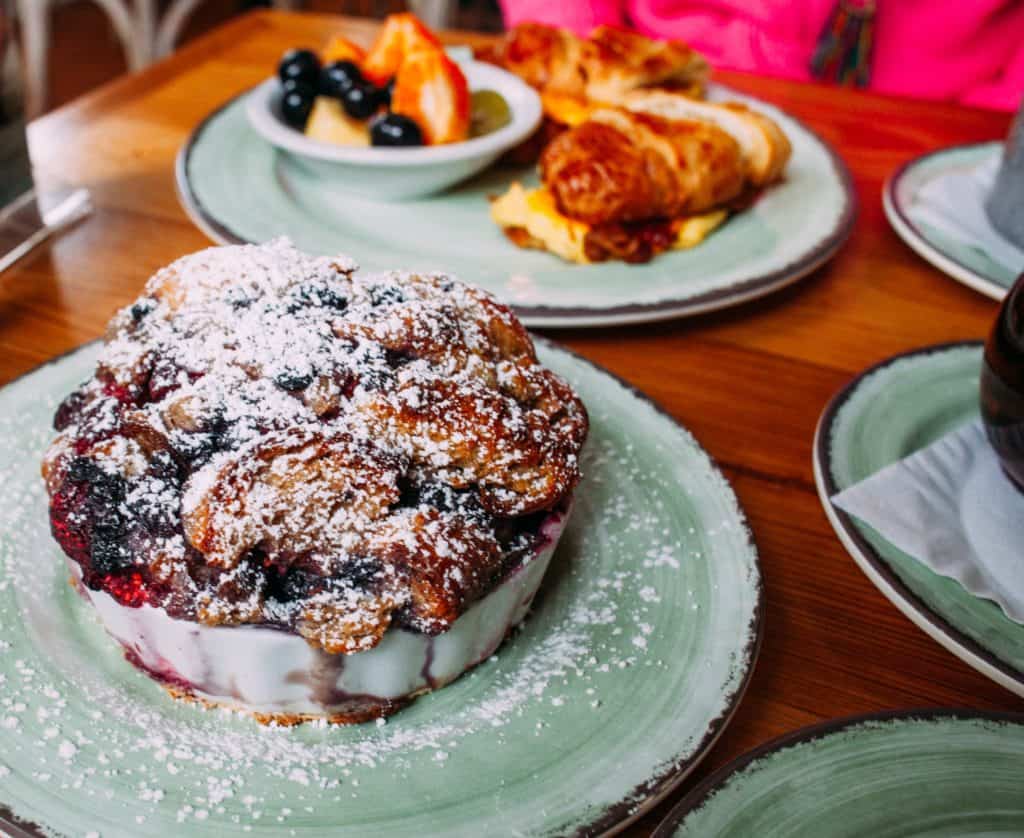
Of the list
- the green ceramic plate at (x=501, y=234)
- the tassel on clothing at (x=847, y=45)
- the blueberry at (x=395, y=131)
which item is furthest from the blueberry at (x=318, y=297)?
the tassel on clothing at (x=847, y=45)

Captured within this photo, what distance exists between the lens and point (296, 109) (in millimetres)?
1408

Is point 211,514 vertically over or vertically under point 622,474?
over

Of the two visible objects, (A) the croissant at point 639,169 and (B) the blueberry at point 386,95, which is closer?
(A) the croissant at point 639,169

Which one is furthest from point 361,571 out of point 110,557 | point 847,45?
point 847,45

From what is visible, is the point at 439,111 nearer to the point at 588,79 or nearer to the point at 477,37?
the point at 588,79

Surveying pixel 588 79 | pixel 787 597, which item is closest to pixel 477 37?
pixel 588 79

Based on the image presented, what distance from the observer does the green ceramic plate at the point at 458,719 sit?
0.54 metres

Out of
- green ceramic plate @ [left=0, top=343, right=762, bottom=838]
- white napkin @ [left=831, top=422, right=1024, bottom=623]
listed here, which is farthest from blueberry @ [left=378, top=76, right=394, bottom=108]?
white napkin @ [left=831, top=422, right=1024, bottom=623]

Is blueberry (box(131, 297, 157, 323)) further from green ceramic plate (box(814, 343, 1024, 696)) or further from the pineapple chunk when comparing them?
the pineapple chunk

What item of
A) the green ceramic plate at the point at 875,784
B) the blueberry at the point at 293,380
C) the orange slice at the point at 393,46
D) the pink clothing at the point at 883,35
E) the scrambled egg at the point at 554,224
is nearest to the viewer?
the green ceramic plate at the point at 875,784

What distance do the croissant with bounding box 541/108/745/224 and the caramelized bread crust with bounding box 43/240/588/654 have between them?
0.52 meters

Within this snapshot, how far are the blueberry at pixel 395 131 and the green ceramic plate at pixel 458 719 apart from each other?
0.71 metres

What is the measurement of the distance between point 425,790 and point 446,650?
90mm

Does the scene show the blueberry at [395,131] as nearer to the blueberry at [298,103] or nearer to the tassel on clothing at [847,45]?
the blueberry at [298,103]
